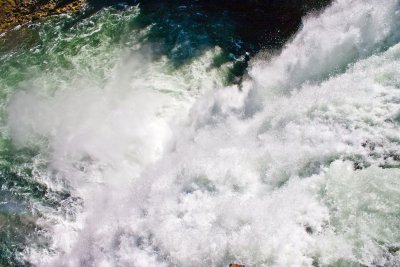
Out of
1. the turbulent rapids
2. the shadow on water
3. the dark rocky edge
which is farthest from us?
the dark rocky edge

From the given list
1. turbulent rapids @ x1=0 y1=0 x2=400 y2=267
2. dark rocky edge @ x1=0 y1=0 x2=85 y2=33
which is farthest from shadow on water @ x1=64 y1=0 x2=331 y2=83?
dark rocky edge @ x1=0 y1=0 x2=85 y2=33

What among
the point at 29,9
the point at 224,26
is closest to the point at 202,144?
the point at 224,26

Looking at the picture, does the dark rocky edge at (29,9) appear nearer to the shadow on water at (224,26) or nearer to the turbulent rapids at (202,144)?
the shadow on water at (224,26)

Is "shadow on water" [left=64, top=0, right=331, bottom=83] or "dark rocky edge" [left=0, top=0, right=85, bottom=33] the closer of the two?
"shadow on water" [left=64, top=0, right=331, bottom=83]

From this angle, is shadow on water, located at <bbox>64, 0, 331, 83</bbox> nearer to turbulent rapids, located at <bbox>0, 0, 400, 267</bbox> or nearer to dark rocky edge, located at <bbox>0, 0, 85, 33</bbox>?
turbulent rapids, located at <bbox>0, 0, 400, 267</bbox>

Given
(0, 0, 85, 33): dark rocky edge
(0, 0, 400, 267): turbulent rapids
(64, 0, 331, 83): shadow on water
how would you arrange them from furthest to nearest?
(0, 0, 85, 33): dark rocky edge < (64, 0, 331, 83): shadow on water < (0, 0, 400, 267): turbulent rapids

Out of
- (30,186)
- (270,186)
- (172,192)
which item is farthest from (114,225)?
(270,186)

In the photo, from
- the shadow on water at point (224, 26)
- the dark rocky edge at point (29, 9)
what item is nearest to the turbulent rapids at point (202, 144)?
the shadow on water at point (224, 26)

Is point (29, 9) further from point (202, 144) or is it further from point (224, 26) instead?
point (202, 144)
